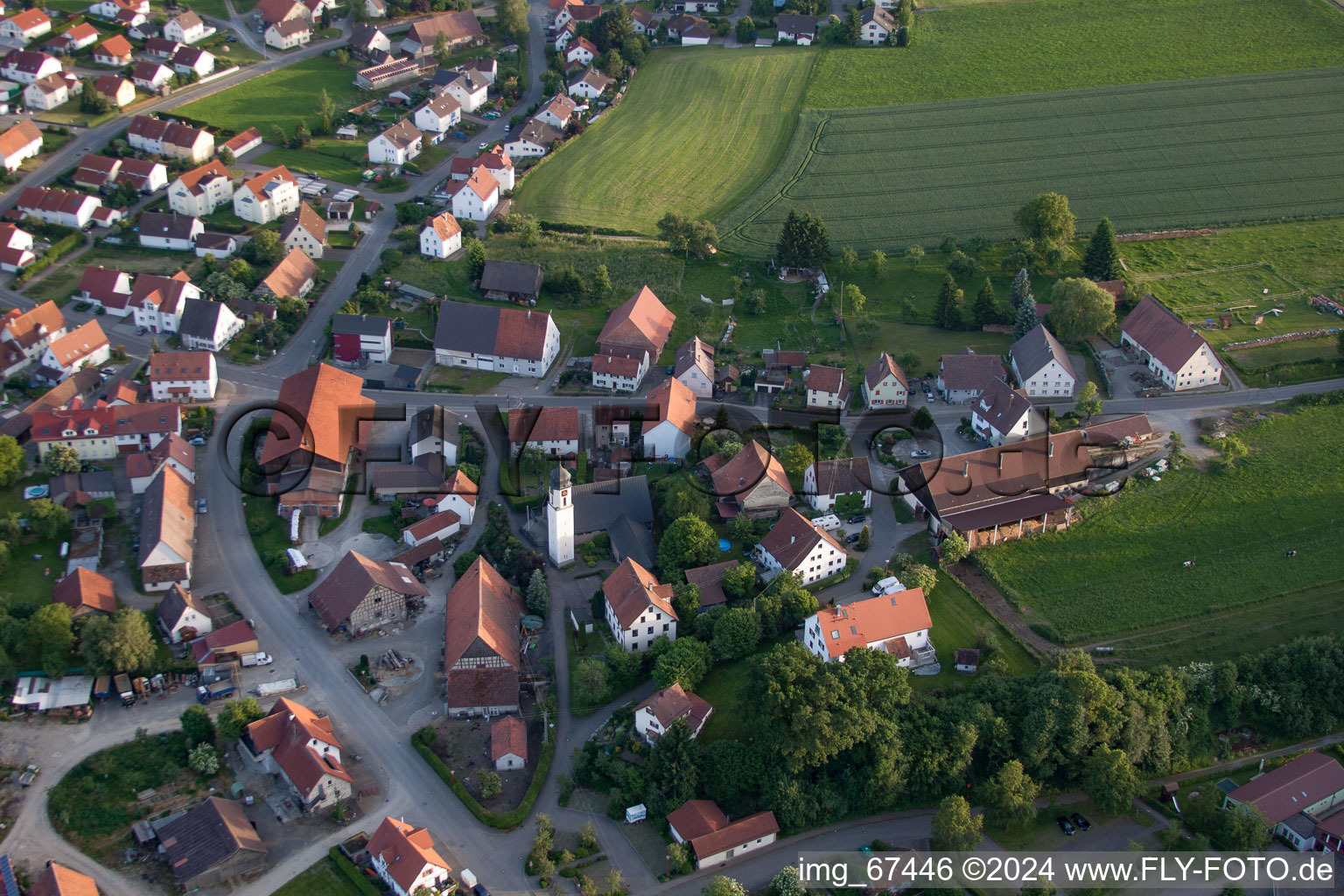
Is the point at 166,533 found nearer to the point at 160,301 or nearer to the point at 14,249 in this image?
the point at 160,301

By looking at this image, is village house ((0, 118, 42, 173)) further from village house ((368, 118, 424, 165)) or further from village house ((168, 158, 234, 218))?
village house ((368, 118, 424, 165))

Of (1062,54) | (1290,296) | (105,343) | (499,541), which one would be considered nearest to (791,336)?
(499,541)

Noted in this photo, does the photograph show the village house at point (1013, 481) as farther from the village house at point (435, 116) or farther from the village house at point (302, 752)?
the village house at point (435, 116)

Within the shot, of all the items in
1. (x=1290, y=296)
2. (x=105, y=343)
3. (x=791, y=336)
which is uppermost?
(x=1290, y=296)

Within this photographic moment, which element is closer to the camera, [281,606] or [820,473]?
[281,606]

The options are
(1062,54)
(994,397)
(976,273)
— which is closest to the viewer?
(994,397)

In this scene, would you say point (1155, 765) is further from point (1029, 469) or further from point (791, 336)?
point (791, 336)

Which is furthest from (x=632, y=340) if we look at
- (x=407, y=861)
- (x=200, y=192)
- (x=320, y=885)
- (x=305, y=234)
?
(x=320, y=885)
